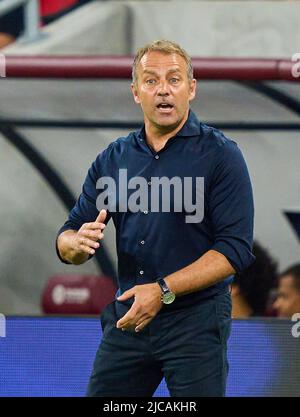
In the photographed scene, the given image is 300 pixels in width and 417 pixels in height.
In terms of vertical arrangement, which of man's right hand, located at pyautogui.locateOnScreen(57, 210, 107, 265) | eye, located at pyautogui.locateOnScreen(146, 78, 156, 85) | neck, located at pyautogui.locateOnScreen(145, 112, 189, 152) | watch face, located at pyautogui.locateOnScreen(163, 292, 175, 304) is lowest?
watch face, located at pyautogui.locateOnScreen(163, 292, 175, 304)

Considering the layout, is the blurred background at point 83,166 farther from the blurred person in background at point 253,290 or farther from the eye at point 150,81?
the eye at point 150,81

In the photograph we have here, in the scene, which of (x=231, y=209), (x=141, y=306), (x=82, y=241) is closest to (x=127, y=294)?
(x=141, y=306)

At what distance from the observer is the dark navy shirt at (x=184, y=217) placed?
305 cm

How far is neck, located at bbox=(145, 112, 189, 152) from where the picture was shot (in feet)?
10.4

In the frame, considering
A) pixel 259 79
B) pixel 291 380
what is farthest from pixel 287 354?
pixel 259 79

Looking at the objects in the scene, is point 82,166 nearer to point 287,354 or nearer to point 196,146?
point 287,354

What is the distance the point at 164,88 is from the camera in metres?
3.07

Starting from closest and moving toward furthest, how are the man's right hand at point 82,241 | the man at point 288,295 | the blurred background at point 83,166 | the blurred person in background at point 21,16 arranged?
the man's right hand at point 82,241 → the man at point 288,295 → the blurred background at point 83,166 → the blurred person in background at point 21,16

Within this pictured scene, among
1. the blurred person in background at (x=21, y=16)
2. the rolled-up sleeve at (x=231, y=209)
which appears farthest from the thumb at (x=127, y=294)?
the blurred person in background at (x=21, y=16)

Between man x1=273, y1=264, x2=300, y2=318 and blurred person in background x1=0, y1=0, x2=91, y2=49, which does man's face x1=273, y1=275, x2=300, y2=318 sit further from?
blurred person in background x1=0, y1=0, x2=91, y2=49

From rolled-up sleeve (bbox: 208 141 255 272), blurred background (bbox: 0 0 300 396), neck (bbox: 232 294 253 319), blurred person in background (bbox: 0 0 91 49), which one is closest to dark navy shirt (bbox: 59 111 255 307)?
rolled-up sleeve (bbox: 208 141 255 272)

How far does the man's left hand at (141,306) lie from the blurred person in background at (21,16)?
325 cm

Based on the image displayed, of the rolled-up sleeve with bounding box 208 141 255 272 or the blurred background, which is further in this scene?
the blurred background
